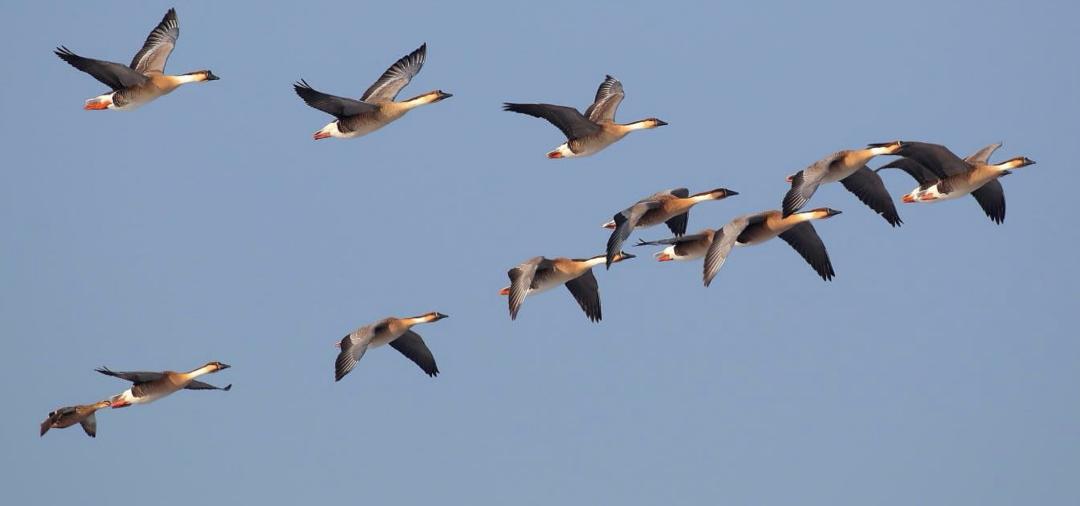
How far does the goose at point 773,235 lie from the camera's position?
23375mm

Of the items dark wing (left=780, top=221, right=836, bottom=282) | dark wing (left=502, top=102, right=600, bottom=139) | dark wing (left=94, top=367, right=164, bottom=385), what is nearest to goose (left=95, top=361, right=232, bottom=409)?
dark wing (left=94, top=367, right=164, bottom=385)

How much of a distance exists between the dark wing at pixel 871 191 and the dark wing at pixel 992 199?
53.0 inches

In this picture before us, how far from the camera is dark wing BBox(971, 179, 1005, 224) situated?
26859 mm

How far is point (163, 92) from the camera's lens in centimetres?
2608

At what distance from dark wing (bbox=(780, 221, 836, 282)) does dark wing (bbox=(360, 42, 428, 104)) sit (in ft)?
20.3

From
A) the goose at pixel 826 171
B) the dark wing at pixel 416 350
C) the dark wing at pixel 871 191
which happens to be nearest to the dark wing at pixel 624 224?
the goose at pixel 826 171

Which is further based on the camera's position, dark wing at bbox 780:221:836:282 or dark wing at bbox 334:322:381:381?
dark wing at bbox 780:221:836:282

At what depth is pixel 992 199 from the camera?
26906 mm

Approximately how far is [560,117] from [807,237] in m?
4.05

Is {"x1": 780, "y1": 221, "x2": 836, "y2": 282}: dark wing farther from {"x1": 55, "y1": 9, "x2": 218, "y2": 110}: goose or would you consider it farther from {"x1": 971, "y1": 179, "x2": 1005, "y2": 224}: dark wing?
{"x1": 55, "y1": 9, "x2": 218, "y2": 110}: goose

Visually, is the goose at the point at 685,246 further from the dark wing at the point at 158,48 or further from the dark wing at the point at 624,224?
the dark wing at the point at 158,48

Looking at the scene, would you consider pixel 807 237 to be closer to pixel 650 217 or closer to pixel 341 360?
pixel 650 217

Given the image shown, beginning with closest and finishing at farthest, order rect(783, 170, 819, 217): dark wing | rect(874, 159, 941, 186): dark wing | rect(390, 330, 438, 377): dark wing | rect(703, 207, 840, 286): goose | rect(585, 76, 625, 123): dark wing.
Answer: rect(783, 170, 819, 217): dark wing, rect(703, 207, 840, 286): goose, rect(874, 159, 941, 186): dark wing, rect(585, 76, 625, 123): dark wing, rect(390, 330, 438, 377): dark wing

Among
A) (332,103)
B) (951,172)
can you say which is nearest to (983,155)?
(951,172)
